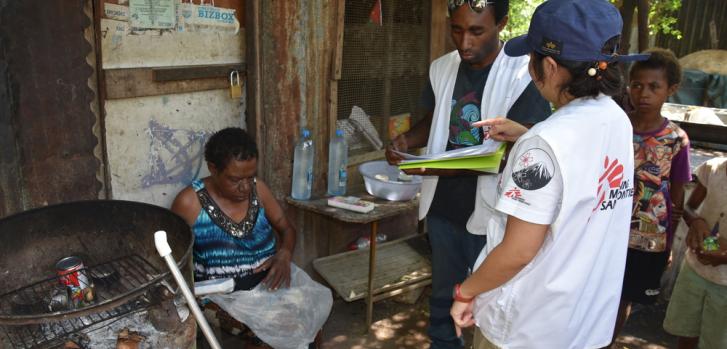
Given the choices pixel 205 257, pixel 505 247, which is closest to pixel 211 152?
pixel 205 257

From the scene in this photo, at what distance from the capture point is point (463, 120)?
8.71 feet

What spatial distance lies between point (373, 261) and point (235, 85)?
1354mm

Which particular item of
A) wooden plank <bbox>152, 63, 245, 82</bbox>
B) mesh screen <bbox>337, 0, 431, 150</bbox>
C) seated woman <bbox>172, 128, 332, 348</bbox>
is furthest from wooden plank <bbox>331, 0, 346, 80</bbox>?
seated woman <bbox>172, 128, 332, 348</bbox>

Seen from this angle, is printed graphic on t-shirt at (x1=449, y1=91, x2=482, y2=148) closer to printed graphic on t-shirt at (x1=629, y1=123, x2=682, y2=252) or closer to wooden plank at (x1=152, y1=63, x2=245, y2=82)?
printed graphic on t-shirt at (x1=629, y1=123, x2=682, y2=252)

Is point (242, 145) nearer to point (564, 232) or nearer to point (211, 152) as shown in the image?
point (211, 152)

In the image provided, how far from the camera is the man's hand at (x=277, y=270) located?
111 inches

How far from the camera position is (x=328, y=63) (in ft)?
11.7

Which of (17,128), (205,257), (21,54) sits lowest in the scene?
(205,257)

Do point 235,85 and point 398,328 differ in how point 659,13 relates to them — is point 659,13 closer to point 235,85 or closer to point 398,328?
point 398,328

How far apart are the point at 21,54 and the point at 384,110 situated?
8.19 ft

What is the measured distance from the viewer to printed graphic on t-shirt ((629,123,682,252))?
109 inches

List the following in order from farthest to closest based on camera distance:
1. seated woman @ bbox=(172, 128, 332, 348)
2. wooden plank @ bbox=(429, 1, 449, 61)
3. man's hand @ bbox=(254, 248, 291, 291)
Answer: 1. wooden plank @ bbox=(429, 1, 449, 61)
2. man's hand @ bbox=(254, 248, 291, 291)
3. seated woman @ bbox=(172, 128, 332, 348)

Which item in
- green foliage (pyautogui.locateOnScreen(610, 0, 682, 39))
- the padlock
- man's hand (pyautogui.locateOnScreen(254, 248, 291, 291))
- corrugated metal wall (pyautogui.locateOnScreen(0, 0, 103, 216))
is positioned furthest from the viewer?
green foliage (pyautogui.locateOnScreen(610, 0, 682, 39))

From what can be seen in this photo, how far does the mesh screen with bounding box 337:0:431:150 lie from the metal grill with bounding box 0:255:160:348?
197 cm
